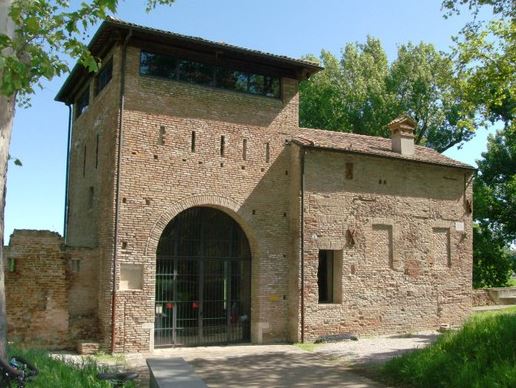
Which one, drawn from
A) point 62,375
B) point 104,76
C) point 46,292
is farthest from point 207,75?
point 62,375

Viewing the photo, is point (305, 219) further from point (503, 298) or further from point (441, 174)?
point (503, 298)

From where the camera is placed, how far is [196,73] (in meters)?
16.2

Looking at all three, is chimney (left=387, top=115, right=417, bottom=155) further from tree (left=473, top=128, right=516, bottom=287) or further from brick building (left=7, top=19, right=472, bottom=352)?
tree (left=473, top=128, right=516, bottom=287)

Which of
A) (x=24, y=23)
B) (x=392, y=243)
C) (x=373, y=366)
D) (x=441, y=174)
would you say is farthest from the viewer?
(x=441, y=174)

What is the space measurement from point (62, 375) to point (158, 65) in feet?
31.7

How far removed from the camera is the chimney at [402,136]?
779 inches

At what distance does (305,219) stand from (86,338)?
22.9 ft

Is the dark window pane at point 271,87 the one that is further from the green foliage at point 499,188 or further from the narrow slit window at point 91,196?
the green foliage at point 499,188

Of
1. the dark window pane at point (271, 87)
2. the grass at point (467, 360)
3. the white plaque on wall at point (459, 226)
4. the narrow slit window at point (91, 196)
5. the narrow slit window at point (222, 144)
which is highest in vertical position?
the dark window pane at point (271, 87)

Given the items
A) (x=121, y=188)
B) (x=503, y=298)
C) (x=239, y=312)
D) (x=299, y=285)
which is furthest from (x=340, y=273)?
(x=503, y=298)

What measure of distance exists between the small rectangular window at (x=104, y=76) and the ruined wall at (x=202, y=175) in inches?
50.7

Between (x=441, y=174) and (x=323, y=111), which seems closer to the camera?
(x=441, y=174)

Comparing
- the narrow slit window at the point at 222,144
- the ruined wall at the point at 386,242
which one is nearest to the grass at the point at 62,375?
the narrow slit window at the point at 222,144

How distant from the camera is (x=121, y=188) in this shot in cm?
1467
